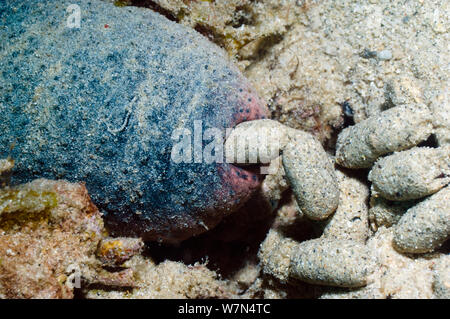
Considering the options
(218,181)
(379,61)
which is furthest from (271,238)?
(379,61)

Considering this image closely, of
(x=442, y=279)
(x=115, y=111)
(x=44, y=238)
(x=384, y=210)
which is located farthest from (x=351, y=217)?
(x=44, y=238)

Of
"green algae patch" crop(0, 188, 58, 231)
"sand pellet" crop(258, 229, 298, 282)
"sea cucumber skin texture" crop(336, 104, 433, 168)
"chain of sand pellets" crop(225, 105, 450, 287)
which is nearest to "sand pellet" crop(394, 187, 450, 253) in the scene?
"chain of sand pellets" crop(225, 105, 450, 287)

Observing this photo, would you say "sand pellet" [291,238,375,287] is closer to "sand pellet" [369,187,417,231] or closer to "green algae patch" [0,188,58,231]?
"sand pellet" [369,187,417,231]

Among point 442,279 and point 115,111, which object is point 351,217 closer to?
point 442,279

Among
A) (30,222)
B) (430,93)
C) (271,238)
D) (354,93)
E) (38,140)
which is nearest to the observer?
(30,222)

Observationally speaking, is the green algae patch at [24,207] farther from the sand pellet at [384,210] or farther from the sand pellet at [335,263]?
the sand pellet at [384,210]

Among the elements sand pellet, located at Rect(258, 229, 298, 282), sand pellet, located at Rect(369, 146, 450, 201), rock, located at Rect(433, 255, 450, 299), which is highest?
sand pellet, located at Rect(369, 146, 450, 201)

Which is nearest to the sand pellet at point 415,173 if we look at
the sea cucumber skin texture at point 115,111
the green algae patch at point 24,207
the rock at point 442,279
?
the rock at point 442,279

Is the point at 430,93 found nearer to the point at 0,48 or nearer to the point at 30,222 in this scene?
the point at 30,222
